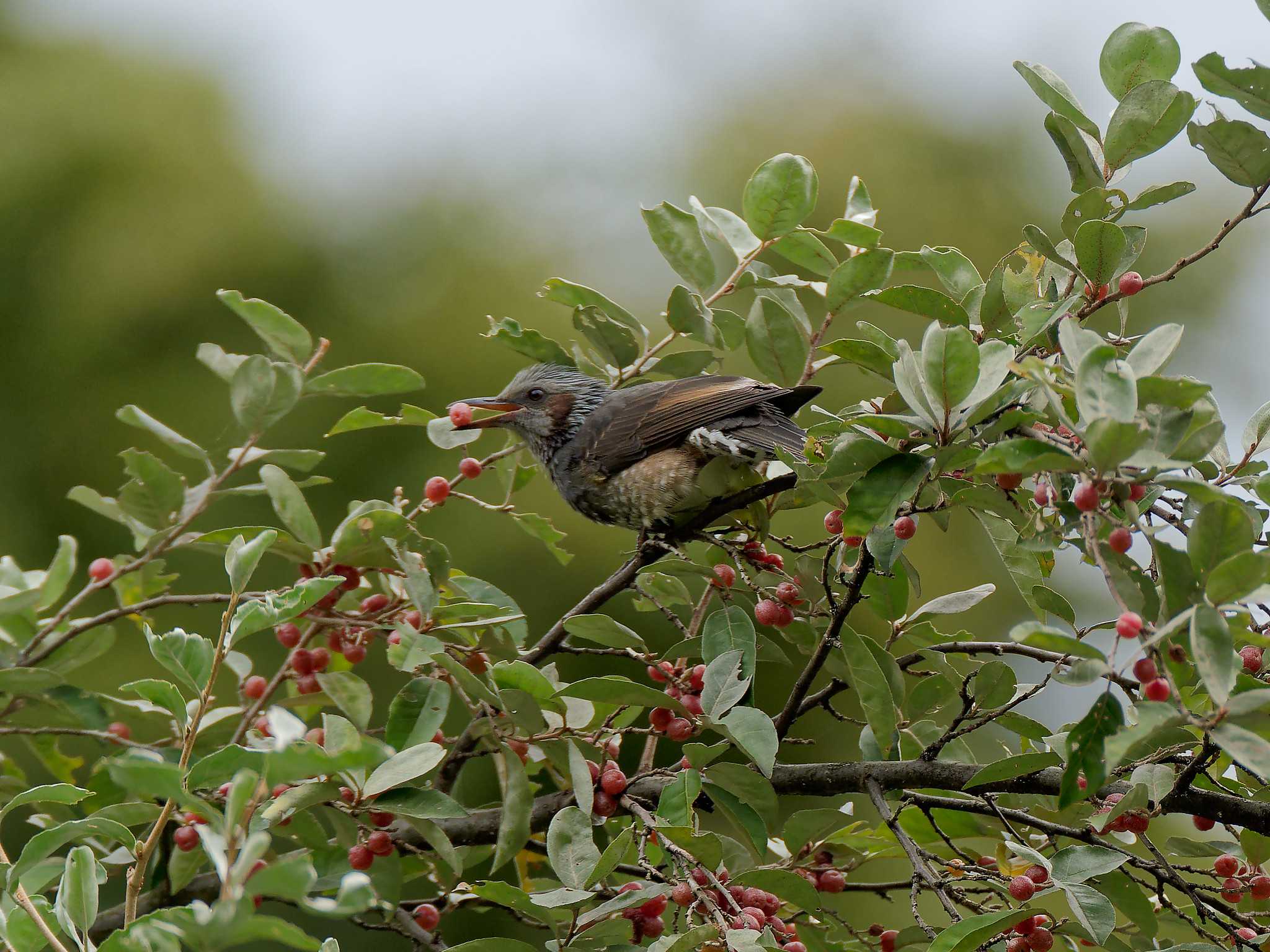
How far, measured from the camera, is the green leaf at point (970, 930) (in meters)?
1.23

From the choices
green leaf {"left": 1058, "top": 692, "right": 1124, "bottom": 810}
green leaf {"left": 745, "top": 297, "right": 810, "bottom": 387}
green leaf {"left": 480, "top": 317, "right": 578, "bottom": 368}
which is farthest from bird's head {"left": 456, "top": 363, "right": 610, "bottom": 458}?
green leaf {"left": 1058, "top": 692, "right": 1124, "bottom": 810}

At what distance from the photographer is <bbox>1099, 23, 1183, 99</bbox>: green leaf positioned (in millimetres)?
1496

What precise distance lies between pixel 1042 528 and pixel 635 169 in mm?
5264

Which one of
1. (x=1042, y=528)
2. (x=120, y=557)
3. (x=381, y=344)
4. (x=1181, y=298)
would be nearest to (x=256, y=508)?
(x=381, y=344)

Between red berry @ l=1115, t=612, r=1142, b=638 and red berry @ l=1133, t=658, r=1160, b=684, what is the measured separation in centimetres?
10

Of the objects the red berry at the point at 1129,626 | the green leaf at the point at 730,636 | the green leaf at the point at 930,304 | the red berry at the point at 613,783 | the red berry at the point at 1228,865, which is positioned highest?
the green leaf at the point at 930,304

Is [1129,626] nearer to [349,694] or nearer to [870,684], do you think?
[870,684]

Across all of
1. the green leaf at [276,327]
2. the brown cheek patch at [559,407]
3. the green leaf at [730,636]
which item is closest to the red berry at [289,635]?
the green leaf at [276,327]

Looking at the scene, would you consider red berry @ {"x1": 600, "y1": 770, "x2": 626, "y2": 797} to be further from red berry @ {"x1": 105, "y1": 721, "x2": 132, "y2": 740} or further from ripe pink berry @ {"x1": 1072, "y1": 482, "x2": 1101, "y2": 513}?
red berry @ {"x1": 105, "y1": 721, "x2": 132, "y2": 740}

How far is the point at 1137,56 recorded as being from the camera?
1.52 meters

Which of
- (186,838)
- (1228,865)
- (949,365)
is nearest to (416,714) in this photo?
(186,838)

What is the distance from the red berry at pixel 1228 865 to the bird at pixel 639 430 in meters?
0.91

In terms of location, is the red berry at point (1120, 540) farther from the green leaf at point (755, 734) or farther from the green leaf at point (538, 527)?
the green leaf at point (538, 527)

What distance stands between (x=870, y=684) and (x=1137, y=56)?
3.05 feet
